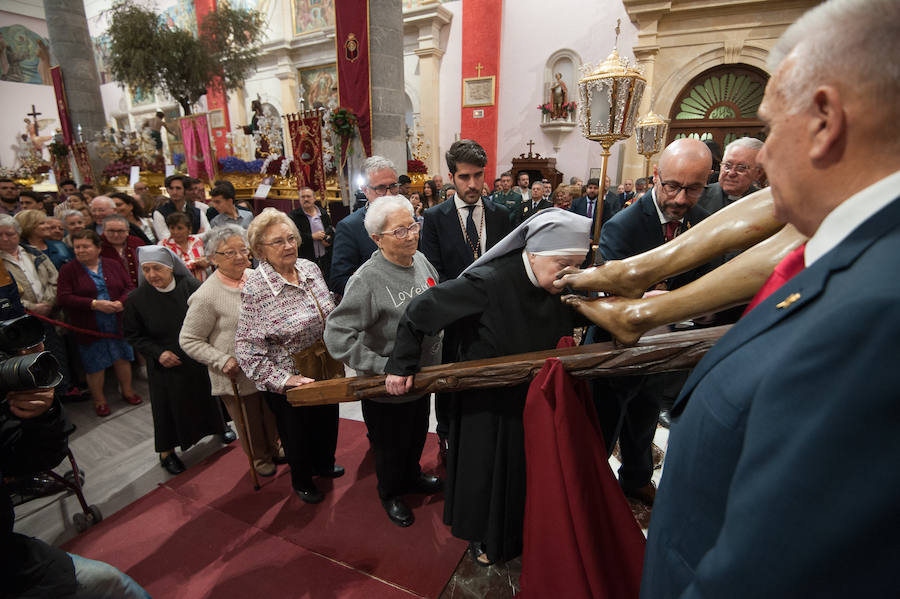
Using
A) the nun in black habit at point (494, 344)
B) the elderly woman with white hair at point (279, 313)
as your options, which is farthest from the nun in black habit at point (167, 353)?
the nun in black habit at point (494, 344)

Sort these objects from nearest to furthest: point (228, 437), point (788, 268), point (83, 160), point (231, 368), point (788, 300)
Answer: point (788, 300)
point (788, 268)
point (231, 368)
point (228, 437)
point (83, 160)

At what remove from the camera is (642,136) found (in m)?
5.49

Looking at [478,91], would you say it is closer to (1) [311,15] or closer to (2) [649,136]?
(1) [311,15]

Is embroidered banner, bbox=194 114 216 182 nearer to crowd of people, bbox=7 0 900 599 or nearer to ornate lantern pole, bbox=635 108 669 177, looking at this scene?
crowd of people, bbox=7 0 900 599

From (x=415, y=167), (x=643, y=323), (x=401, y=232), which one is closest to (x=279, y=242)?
(x=401, y=232)

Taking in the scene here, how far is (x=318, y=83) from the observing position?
1561cm

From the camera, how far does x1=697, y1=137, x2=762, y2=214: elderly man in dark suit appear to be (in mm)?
2859

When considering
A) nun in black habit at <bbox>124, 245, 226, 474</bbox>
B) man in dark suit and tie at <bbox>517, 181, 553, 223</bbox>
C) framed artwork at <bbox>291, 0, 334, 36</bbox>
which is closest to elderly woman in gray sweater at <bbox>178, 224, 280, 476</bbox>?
nun in black habit at <bbox>124, 245, 226, 474</bbox>

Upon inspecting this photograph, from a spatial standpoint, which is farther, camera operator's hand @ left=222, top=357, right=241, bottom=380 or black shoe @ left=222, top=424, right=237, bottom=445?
black shoe @ left=222, top=424, right=237, bottom=445

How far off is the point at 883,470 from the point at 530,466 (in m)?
1.14

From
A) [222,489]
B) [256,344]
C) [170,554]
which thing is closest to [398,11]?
[256,344]

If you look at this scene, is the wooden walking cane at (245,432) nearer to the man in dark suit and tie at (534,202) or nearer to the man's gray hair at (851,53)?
the man's gray hair at (851,53)

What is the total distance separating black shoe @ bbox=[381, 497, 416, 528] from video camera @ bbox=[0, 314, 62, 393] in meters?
1.72

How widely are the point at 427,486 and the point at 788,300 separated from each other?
7.98ft
